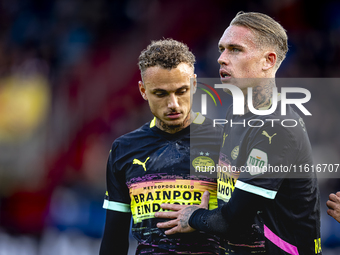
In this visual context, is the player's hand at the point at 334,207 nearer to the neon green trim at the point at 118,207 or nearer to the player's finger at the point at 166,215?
the player's finger at the point at 166,215

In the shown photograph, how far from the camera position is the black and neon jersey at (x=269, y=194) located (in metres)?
2.03

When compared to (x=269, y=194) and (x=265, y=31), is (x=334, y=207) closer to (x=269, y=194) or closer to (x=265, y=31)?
(x=269, y=194)

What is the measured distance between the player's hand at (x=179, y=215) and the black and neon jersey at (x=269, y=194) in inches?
3.2

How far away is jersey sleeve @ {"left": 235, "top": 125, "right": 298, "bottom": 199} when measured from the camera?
2023 mm

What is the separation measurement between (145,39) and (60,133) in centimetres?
231

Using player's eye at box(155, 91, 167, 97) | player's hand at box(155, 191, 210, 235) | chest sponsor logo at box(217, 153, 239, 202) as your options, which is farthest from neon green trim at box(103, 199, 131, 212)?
player's eye at box(155, 91, 167, 97)

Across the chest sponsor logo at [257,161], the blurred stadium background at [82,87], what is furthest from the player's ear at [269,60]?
the blurred stadium background at [82,87]

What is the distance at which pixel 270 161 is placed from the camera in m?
2.02

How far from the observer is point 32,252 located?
5723mm

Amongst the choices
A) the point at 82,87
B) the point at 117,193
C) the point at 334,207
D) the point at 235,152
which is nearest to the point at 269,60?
the point at 235,152

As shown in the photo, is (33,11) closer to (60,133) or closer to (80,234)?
(60,133)

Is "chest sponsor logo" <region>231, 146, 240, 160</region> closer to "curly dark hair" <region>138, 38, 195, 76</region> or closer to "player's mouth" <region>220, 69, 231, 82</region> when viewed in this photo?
"player's mouth" <region>220, 69, 231, 82</region>

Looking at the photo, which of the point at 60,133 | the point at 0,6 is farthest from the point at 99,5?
the point at 60,133

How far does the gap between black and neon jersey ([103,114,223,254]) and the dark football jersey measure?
0.89ft
